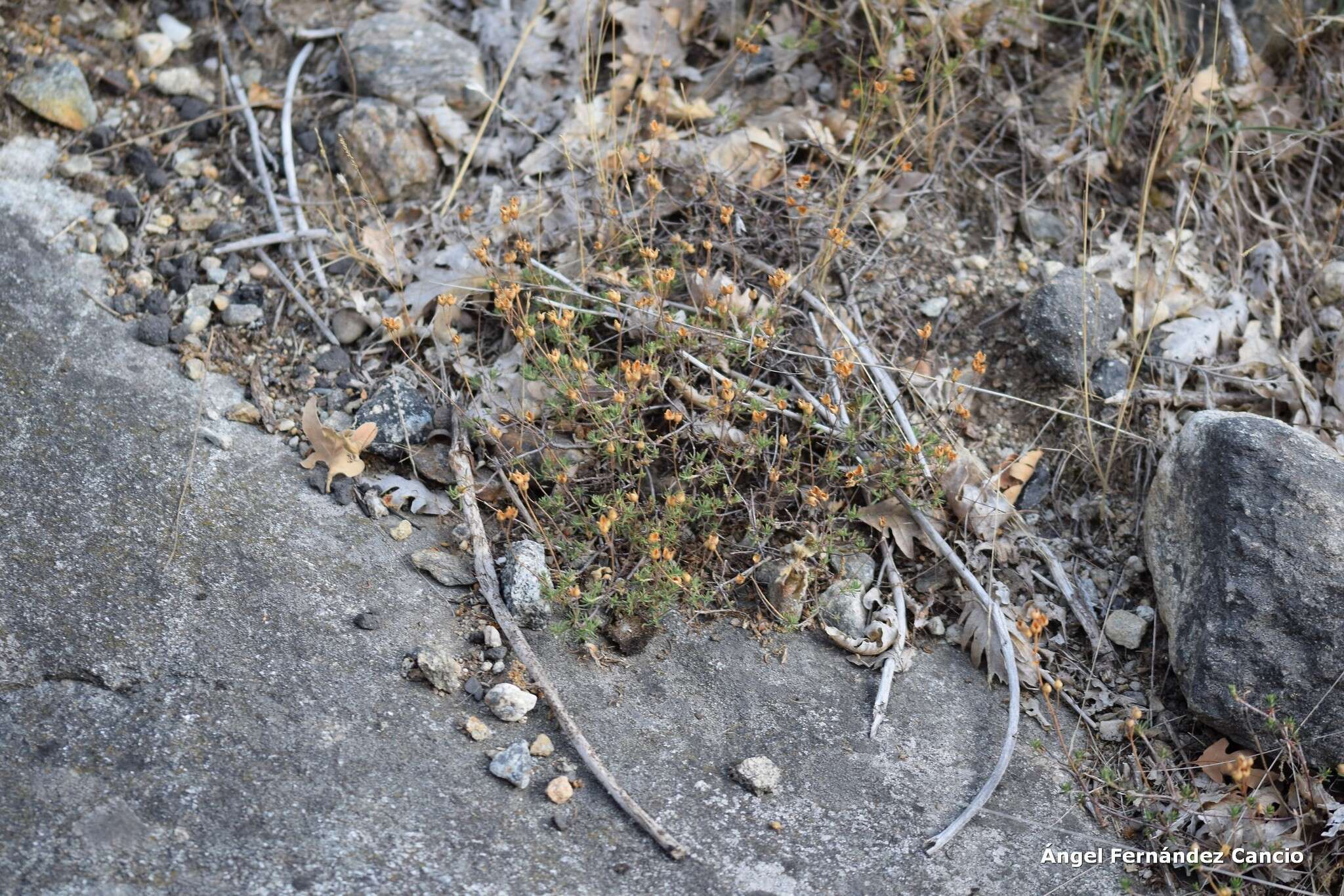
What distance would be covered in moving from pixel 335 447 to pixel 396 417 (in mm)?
213

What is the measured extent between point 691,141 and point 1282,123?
7.56 feet

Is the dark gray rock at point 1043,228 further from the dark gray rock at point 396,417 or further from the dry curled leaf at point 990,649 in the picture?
the dark gray rock at point 396,417

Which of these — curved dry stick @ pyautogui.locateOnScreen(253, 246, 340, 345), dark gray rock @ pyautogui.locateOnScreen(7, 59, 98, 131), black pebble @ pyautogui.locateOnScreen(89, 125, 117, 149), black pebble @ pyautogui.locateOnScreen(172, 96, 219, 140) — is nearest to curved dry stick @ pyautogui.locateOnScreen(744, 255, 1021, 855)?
curved dry stick @ pyautogui.locateOnScreen(253, 246, 340, 345)

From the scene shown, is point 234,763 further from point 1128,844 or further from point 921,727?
point 1128,844

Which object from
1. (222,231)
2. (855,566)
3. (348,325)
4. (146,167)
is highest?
(146,167)

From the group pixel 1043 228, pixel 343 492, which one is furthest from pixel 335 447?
pixel 1043 228

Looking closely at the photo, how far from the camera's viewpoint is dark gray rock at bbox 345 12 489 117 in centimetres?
386

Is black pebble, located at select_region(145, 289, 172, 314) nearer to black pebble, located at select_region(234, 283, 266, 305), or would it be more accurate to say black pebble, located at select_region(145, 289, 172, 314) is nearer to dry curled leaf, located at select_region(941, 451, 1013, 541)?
black pebble, located at select_region(234, 283, 266, 305)

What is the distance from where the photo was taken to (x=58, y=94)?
364cm

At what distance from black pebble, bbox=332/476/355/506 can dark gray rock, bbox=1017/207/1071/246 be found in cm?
256

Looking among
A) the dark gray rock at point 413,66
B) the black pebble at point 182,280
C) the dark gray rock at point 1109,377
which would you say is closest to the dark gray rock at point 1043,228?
the dark gray rock at point 1109,377

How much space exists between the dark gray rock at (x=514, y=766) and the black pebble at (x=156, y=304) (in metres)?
1.89

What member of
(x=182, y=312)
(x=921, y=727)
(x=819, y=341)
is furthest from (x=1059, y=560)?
(x=182, y=312)

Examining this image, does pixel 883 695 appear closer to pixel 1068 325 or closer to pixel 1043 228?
pixel 1068 325
